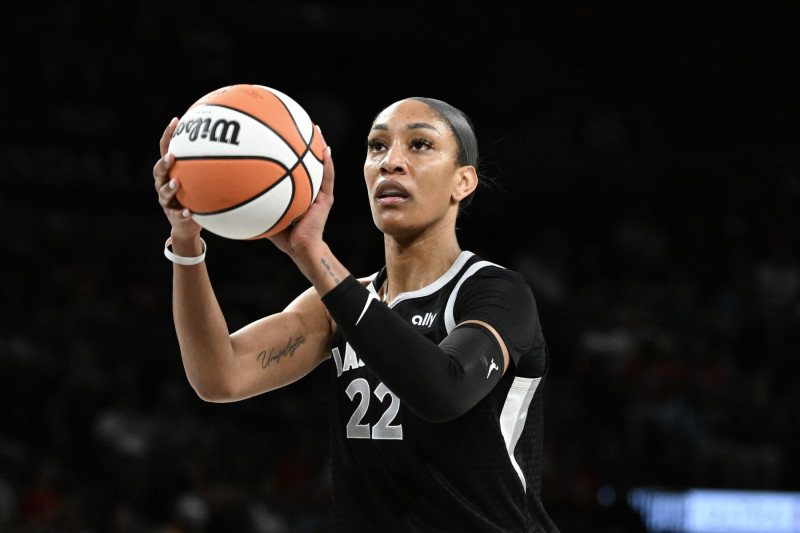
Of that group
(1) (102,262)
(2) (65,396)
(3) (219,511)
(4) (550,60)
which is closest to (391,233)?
(3) (219,511)

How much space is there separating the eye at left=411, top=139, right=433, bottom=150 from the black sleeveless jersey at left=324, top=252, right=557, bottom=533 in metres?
0.41

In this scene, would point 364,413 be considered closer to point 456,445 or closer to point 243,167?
point 456,445

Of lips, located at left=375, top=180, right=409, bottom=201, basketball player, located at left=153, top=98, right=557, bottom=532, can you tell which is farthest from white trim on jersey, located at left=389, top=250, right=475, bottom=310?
lips, located at left=375, top=180, right=409, bottom=201

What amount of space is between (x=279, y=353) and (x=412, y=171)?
2.56ft

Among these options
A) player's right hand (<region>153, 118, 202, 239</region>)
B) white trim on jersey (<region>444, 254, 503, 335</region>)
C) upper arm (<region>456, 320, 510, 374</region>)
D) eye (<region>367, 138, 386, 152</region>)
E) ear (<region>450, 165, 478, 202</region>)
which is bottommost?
upper arm (<region>456, 320, 510, 374</region>)

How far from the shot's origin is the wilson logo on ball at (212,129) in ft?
9.23

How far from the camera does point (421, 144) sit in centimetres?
324

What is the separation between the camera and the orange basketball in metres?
2.78

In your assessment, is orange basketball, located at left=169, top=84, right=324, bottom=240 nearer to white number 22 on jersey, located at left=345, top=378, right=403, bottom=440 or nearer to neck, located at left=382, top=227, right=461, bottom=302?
neck, located at left=382, top=227, right=461, bottom=302

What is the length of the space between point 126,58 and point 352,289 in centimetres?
1131

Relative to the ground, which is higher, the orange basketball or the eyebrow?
the eyebrow

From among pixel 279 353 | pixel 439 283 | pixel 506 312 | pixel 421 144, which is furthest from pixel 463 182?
pixel 279 353

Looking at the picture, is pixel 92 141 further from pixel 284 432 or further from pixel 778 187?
pixel 778 187

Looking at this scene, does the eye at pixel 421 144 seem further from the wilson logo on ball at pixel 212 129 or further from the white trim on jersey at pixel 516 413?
the white trim on jersey at pixel 516 413
